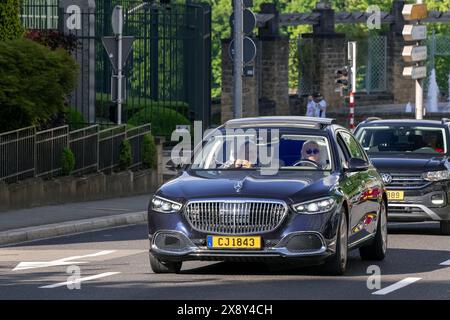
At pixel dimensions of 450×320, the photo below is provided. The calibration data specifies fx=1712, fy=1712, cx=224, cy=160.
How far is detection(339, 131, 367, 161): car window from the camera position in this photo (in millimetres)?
19422

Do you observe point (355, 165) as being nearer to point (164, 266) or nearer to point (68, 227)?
point (164, 266)

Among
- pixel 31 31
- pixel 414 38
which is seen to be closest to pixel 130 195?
pixel 31 31

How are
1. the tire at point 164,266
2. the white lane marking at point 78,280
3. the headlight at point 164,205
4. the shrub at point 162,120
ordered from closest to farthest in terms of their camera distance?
the white lane marking at point 78,280
the headlight at point 164,205
the tire at point 164,266
the shrub at point 162,120

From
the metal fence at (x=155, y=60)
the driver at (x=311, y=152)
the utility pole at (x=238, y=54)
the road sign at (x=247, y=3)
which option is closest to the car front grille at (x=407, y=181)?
the driver at (x=311, y=152)

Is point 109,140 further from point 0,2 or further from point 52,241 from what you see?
point 52,241

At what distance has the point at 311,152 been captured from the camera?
18.6 meters

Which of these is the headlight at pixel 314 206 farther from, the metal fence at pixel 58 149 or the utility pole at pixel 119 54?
the utility pole at pixel 119 54

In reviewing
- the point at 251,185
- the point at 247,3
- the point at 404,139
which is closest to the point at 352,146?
the point at 251,185

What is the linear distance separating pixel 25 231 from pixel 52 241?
57 centimetres

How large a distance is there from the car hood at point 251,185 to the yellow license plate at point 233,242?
425 mm

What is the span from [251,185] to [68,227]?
26.6 ft

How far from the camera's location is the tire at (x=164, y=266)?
1786 centimetres

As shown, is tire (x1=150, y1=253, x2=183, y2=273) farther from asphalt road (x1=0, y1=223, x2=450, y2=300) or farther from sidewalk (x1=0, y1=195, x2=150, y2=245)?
sidewalk (x1=0, y1=195, x2=150, y2=245)

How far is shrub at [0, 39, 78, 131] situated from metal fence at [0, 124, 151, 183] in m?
0.35
